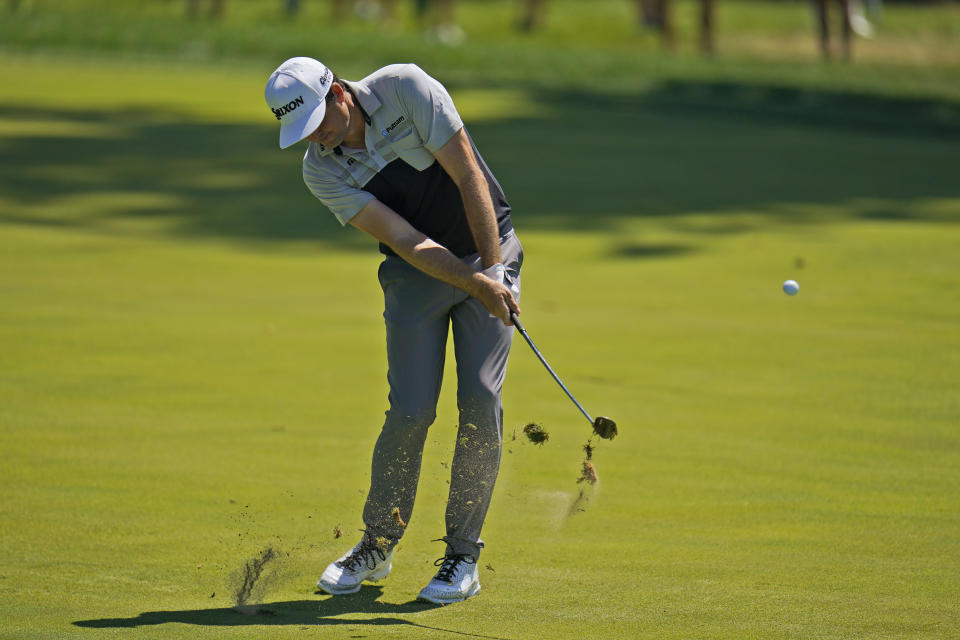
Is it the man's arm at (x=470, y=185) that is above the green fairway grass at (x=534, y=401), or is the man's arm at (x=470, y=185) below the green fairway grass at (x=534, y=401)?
above

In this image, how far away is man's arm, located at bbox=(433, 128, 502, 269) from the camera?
453cm

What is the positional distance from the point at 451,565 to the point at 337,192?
127 cm

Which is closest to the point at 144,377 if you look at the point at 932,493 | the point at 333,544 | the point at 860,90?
the point at 333,544

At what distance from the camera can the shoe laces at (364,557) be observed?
4730 mm

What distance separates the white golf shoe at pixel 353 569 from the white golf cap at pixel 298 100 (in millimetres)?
1356

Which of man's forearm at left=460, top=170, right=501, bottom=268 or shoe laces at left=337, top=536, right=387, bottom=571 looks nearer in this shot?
man's forearm at left=460, top=170, right=501, bottom=268

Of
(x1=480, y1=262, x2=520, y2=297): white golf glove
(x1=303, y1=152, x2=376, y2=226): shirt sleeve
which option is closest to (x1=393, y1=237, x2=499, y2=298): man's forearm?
(x1=480, y1=262, x2=520, y2=297): white golf glove

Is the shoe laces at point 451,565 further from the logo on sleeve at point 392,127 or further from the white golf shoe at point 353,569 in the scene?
the logo on sleeve at point 392,127

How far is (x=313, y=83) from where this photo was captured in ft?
14.4

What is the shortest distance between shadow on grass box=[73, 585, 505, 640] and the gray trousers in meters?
0.26

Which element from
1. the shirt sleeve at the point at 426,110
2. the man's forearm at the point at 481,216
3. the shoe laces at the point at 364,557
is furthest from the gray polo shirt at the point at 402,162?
the shoe laces at the point at 364,557

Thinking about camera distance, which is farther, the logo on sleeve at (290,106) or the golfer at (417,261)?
the golfer at (417,261)

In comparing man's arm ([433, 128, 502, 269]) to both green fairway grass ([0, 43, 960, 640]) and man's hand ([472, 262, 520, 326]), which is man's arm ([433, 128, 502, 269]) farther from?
green fairway grass ([0, 43, 960, 640])

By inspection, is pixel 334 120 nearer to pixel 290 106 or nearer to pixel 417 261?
pixel 290 106
